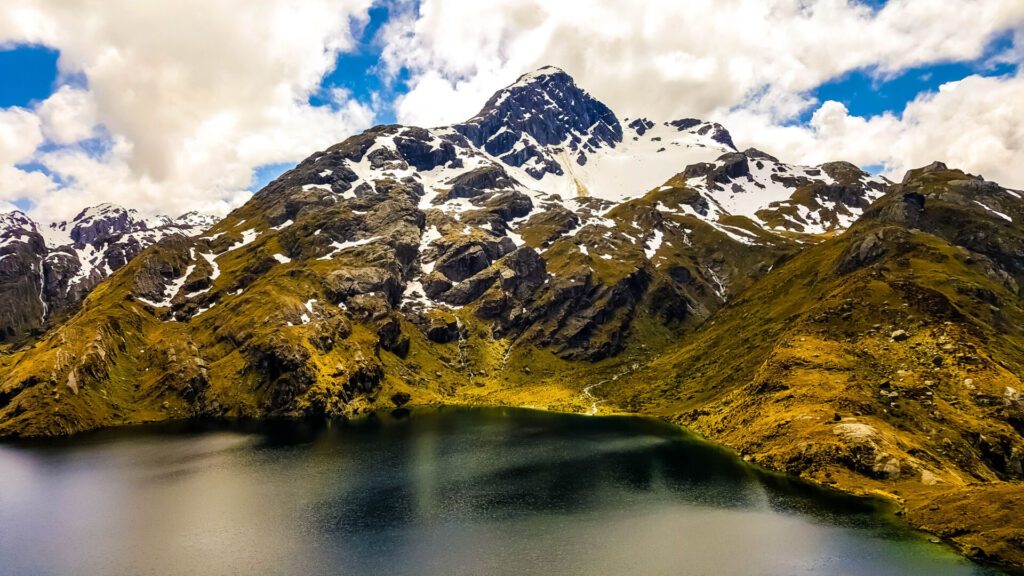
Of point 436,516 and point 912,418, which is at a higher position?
point 912,418

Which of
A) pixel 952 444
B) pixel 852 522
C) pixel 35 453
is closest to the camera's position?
pixel 852 522

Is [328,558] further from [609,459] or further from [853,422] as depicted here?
[853,422]

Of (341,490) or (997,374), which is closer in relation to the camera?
(341,490)

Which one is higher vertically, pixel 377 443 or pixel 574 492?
pixel 377 443

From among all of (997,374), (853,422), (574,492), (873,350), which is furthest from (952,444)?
(574,492)

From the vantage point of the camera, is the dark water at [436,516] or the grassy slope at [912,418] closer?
the dark water at [436,516]

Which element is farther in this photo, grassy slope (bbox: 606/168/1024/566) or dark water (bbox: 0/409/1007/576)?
grassy slope (bbox: 606/168/1024/566)

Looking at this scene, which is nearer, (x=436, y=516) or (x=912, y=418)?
(x=436, y=516)

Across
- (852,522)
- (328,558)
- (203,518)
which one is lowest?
(852,522)
